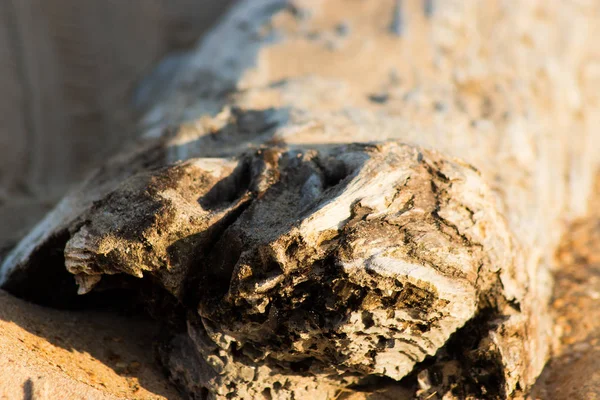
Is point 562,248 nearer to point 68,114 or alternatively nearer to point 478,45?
point 478,45

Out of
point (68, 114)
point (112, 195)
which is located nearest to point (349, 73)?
point (112, 195)

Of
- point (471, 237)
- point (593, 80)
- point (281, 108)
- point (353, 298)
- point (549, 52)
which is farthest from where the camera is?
point (593, 80)

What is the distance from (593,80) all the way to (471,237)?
8.01ft

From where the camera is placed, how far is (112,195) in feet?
6.89

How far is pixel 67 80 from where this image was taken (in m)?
4.22

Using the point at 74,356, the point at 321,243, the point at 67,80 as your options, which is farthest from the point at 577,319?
the point at 67,80

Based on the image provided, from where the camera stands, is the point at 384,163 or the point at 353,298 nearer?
the point at 353,298

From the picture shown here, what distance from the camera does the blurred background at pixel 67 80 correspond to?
3.70 meters

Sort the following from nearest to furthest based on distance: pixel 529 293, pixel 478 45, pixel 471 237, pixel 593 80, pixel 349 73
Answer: pixel 471 237 → pixel 529 293 → pixel 349 73 → pixel 478 45 → pixel 593 80

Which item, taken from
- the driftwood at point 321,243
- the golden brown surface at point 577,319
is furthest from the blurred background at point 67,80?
the golden brown surface at point 577,319

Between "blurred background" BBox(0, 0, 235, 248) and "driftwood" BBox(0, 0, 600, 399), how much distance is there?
0.96 meters

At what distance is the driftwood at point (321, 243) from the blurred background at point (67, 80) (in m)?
0.96

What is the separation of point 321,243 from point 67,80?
2.96m

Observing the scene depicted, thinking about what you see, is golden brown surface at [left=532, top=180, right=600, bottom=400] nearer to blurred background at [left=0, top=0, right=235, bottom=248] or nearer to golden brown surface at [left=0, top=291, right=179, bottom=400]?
golden brown surface at [left=0, top=291, right=179, bottom=400]
